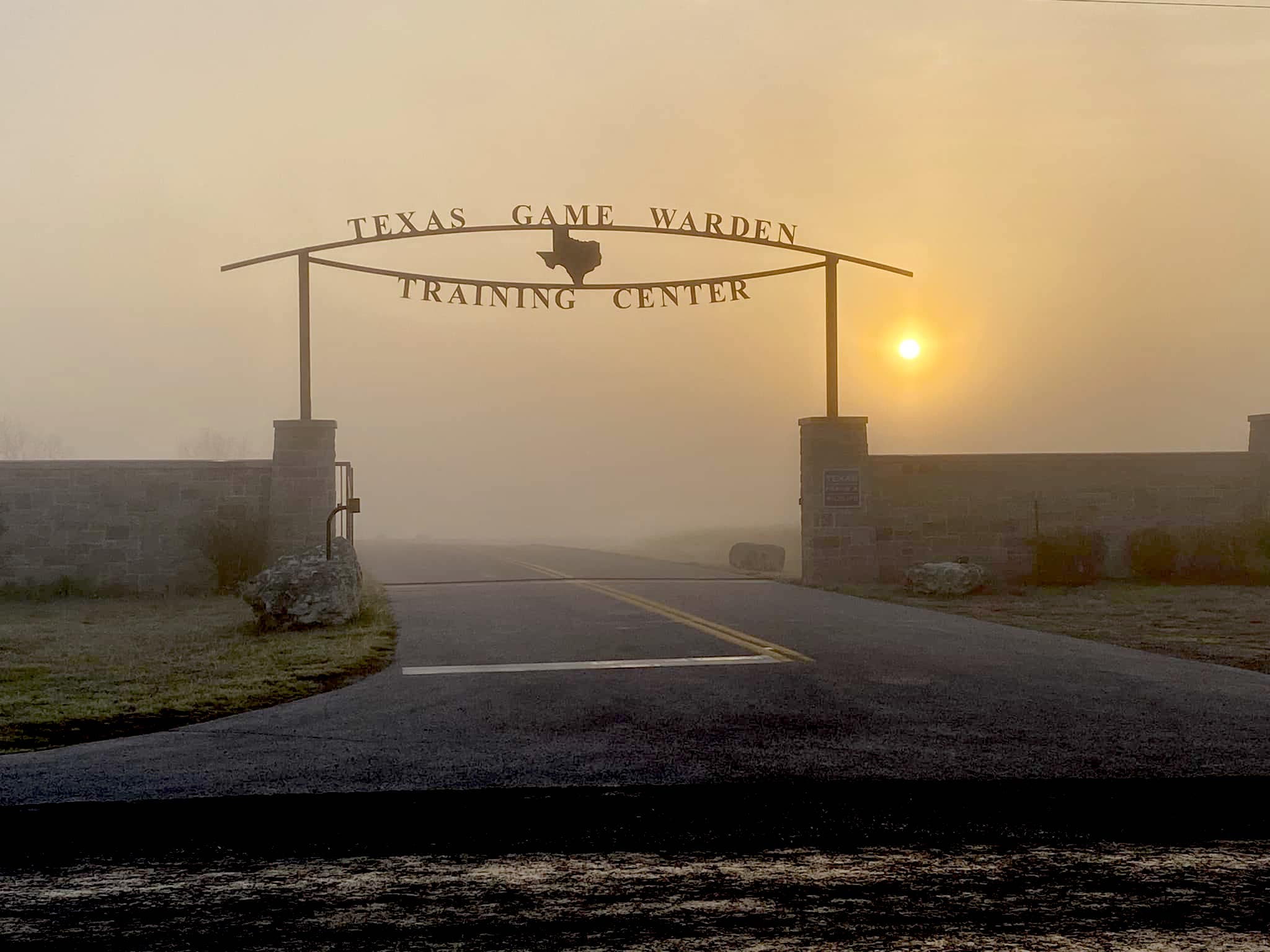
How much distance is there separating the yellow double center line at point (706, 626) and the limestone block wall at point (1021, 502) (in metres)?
5.23

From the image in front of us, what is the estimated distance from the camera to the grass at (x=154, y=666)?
768 centimetres

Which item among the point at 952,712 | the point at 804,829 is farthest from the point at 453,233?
the point at 804,829

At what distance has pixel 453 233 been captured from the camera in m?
19.8

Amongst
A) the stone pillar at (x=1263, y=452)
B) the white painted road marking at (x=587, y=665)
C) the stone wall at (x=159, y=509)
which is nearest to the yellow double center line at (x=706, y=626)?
the white painted road marking at (x=587, y=665)

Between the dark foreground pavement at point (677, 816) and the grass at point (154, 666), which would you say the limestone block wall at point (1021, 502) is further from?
the dark foreground pavement at point (677, 816)

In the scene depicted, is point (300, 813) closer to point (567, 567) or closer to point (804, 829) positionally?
point (804, 829)

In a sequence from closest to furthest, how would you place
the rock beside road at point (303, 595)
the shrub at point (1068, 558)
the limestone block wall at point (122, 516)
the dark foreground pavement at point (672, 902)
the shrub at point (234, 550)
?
the dark foreground pavement at point (672, 902) → the rock beside road at point (303, 595) → the limestone block wall at point (122, 516) → the shrub at point (234, 550) → the shrub at point (1068, 558)

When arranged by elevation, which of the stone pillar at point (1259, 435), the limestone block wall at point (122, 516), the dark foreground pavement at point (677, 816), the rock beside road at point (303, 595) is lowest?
the dark foreground pavement at point (677, 816)

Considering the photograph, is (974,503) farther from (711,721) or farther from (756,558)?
(711,721)

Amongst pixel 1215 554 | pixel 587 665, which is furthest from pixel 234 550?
pixel 1215 554

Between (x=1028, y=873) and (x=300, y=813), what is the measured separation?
309 centimetres

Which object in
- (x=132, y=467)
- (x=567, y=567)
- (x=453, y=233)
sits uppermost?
(x=453, y=233)

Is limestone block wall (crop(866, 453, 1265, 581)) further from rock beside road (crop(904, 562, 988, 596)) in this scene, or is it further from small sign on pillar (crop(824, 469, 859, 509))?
rock beside road (crop(904, 562, 988, 596))

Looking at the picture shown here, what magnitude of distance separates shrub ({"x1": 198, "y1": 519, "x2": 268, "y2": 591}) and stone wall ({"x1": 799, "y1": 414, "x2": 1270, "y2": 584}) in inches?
376
